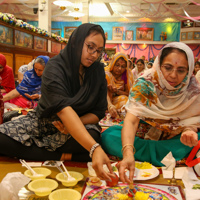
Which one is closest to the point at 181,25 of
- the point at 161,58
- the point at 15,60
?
the point at 15,60

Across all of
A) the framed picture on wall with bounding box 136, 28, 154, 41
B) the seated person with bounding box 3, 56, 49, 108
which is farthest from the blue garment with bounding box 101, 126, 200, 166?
the framed picture on wall with bounding box 136, 28, 154, 41

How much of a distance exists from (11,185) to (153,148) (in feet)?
3.58

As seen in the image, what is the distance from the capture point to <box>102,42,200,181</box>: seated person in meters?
1.73

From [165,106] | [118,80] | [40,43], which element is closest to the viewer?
[165,106]

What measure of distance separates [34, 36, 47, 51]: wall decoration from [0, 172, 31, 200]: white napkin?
676cm

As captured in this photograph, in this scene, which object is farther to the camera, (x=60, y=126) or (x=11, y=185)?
(x=60, y=126)

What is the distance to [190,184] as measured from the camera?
1.38 m

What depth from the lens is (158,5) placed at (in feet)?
33.5

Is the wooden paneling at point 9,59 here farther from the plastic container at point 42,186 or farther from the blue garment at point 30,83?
the plastic container at point 42,186

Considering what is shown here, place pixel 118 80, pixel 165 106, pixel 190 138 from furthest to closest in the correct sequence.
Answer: pixel 118 80, pixel 165 106, pixel 190 138

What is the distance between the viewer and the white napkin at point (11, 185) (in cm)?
104

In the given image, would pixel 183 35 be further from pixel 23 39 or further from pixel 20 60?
pixel 20 60

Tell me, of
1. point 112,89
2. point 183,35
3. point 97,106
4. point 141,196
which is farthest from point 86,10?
point 141,196

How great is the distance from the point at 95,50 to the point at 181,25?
13019 millimetres
